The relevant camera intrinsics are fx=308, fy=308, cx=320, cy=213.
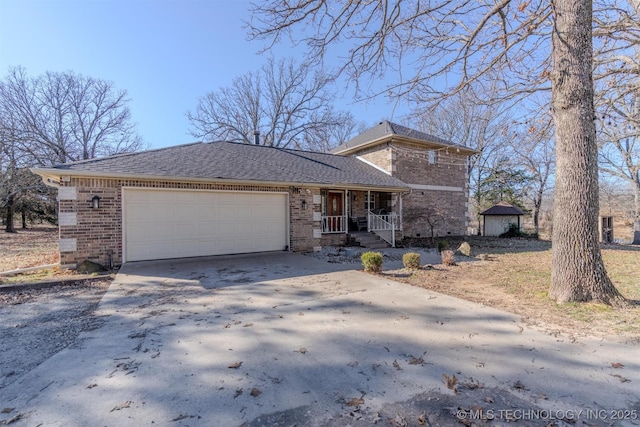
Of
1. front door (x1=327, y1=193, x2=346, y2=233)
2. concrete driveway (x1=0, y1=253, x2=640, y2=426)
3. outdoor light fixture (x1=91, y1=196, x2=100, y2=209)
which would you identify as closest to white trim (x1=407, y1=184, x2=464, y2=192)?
front door (x1=327, y1=193, x2=346, y2=233)

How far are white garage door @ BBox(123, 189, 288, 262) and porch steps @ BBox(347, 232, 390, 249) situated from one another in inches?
135

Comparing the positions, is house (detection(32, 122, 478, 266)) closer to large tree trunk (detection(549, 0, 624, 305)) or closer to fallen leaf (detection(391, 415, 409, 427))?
large tree trunk (detection(549, 0, 624, 305))

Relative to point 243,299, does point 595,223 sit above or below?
above

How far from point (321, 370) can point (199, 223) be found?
7250 mm

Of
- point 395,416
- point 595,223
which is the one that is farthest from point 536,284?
point 395,416

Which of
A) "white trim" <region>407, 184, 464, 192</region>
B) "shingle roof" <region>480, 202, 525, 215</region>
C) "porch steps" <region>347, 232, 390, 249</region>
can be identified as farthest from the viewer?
"shingle roof" <region>480, 202, 525, 215</region>

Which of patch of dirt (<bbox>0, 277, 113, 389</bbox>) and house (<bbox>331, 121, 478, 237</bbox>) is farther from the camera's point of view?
house (<bbox>331, 121, 478, 237</bbox>)

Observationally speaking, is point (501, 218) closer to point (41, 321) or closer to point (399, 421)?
point (399, 421)

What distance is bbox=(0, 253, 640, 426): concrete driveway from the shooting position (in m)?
2.36

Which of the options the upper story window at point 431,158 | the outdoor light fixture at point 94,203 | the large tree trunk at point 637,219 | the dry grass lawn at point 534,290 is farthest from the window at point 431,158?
the outdoor light fixture at point 94,203

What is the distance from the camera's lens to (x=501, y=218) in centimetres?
1994

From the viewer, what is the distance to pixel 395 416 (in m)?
2.32

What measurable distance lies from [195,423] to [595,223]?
6.11 m

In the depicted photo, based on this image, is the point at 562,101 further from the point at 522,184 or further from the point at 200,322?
the point at 522,184
